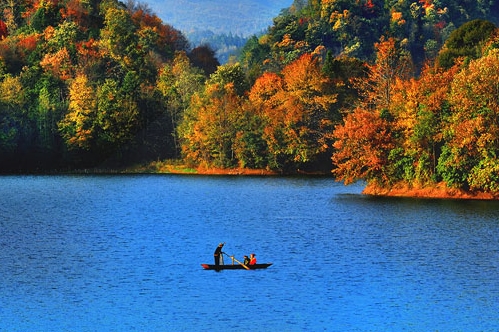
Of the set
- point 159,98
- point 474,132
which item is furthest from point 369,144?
point 159,98

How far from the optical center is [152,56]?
520 feet

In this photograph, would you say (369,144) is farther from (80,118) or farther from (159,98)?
(159,98)

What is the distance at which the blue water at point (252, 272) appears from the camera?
130ft

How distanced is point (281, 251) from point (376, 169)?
33.0 metres

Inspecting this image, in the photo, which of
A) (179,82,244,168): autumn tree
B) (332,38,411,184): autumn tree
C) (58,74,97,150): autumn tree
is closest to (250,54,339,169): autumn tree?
(179,82,244,168): autumn tree

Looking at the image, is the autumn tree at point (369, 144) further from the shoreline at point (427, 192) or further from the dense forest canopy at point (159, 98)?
the dense forest canopy at point (159, 98)

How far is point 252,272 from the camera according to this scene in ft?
163

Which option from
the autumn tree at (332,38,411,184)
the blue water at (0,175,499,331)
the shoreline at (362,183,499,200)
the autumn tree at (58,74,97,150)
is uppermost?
the autumn tree at (58,74,97,150)

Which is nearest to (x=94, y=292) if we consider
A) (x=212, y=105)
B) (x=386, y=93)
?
(x=386, y=93)

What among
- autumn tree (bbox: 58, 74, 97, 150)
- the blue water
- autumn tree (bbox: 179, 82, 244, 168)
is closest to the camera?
the blue water

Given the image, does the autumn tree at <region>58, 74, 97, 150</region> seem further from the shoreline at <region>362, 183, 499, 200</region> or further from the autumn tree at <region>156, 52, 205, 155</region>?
the shoreline at <region>362, 183, 499, 200</region>

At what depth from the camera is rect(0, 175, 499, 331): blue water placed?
3959 cm

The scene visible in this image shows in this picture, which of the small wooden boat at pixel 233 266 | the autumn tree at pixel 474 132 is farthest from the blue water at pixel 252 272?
the autumn tree at pixel 474 132

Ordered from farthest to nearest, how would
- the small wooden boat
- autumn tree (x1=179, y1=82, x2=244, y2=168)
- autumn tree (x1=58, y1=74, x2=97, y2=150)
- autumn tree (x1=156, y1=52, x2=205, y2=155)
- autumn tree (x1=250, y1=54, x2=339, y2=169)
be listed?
autumn tree (x1=156, y1=52, x2=205, y2=155), autumn tree (x1=58, y1=74, x2=97, y2=150), autumn tree (x1=179, y1=82, x2=244, y2=168), autumn tree (x1=250, y1=54, x2=339, y2=169), the small wooden boat
